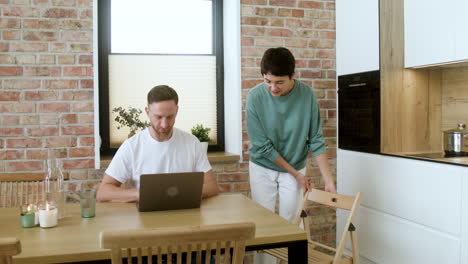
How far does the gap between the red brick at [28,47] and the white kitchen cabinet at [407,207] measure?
7.46ft

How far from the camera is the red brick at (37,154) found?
3.21m

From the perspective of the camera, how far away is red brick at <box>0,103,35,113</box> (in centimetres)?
316

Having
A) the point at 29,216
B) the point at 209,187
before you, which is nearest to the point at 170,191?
the point at 209,187

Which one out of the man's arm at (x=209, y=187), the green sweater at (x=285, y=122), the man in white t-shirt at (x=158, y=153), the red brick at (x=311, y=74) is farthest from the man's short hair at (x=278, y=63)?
the red brick at (x=311, y=74)

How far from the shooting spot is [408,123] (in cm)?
335

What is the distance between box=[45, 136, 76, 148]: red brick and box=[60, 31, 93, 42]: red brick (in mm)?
675

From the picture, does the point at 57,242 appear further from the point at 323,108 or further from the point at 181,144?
the point at 323,108

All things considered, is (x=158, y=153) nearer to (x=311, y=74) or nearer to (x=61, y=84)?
(x=61, y=84)

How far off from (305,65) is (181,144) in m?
1.58

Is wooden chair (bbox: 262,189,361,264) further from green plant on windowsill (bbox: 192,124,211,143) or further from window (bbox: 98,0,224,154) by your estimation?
window (bbox: 98,0,224,154)

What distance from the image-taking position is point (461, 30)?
273 cm

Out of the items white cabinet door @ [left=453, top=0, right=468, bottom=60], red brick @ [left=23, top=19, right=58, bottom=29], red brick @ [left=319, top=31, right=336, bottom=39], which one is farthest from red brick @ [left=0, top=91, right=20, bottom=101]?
white cabinet door @ [left=453, top=0, right=468, bottom=60]

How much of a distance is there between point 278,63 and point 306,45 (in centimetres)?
121

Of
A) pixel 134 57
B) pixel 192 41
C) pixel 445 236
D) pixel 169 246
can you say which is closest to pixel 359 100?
pixel 445 236
